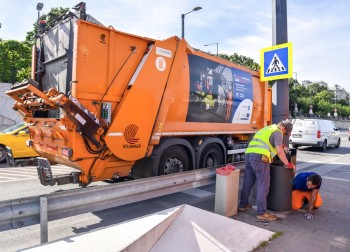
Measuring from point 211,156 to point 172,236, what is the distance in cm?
399

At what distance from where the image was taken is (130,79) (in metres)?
4.96

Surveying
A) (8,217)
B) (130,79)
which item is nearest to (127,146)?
(130,79)

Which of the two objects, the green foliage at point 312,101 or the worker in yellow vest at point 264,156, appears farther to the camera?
the green foliage at point 312,101

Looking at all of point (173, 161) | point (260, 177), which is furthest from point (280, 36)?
point (173, 161)

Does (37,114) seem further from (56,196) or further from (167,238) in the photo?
(167,238)

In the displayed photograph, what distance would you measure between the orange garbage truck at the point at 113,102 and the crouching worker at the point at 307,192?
203cm

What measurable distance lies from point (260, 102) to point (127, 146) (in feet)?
17.3

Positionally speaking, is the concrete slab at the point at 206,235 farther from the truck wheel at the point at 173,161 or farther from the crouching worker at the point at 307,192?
→ the truck wheel at the point at 173,161

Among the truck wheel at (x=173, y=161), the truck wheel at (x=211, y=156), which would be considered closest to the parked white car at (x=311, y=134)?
the truck wheel at (x=211, y=156)

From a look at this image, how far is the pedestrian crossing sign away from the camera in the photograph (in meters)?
5.61

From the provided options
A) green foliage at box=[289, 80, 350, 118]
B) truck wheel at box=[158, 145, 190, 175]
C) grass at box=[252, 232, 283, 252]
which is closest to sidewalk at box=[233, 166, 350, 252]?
grass at box=[252, 232, 283, 252]

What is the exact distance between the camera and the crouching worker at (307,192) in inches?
194

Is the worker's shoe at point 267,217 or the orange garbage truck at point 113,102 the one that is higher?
the orange garbage truck at point 113,102

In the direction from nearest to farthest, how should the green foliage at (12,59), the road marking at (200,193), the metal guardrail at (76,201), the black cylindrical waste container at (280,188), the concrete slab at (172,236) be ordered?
the concrete slab at (172,236) < the metal guardrail at (76,201) < the black cylindrical waste container at (280,188) < the road marking at (200,193) < the green foliage at (12,59)
